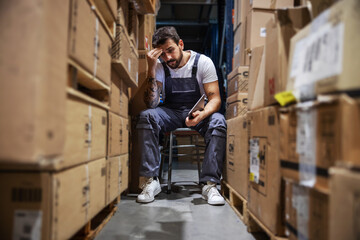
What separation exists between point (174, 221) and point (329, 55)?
136 centimetres

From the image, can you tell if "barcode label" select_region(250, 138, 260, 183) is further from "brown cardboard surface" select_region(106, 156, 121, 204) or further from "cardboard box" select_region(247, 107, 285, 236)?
"brown cardboard surface" select_region(106, 156, 121, 204)

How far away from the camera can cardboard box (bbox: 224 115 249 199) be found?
1.71 meters

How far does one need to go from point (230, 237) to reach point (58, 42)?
51.5 inches

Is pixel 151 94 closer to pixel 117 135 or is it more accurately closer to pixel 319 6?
pixel 117 135

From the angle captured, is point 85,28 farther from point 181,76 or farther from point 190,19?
point 190,19

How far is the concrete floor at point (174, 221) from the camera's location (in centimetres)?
144

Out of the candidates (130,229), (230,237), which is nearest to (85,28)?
(130,229)

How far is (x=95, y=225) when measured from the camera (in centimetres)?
157

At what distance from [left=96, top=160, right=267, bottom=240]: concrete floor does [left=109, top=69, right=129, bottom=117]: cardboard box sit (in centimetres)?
74

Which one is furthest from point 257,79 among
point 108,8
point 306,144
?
point 108,8

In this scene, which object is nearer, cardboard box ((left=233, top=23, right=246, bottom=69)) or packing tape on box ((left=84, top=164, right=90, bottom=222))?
packing tape on box ((left=84, top=164, right=90, bottom=222))

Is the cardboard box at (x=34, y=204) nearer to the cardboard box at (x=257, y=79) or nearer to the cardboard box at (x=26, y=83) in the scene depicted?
the cardboard box at (x=26, y=83)

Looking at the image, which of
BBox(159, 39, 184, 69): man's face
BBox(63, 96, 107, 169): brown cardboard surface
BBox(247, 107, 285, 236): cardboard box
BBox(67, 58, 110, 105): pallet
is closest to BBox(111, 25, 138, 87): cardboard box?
BBox(67, 58, 110, 105): pallet

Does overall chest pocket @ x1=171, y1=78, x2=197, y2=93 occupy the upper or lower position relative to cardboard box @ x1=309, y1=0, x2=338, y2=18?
lower
